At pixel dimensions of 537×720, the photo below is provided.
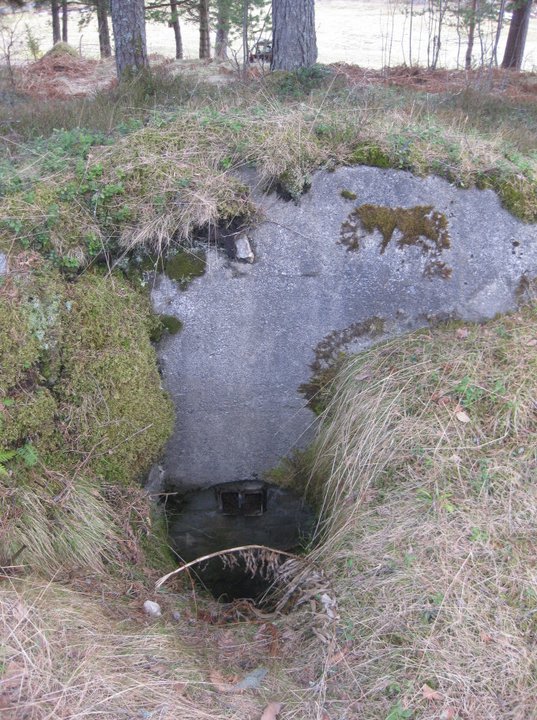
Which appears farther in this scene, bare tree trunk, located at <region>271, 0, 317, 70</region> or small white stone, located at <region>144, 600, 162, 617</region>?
bare tree trunk, located at <region>271, 0, 317, 70</region>

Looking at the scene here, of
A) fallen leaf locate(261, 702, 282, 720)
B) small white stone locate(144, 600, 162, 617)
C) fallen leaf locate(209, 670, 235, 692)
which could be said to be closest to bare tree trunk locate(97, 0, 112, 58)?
small white stone locate(144, 600, 162, 617)

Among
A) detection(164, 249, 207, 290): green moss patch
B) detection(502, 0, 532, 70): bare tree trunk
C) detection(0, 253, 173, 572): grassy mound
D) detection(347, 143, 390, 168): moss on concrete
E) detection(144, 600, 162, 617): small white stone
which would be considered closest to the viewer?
detection(144, 600, 162, 617): small white stone

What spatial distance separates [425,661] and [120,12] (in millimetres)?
6988

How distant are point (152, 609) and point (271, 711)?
829mm

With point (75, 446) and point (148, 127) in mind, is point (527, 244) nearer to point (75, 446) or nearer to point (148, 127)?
point (148, 127)

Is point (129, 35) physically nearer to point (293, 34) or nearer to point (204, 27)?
point (293, 34)

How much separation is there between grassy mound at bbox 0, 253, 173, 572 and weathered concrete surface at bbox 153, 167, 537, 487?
0.37 metres

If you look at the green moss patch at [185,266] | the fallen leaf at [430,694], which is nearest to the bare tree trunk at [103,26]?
the green moss patch at [185,266]

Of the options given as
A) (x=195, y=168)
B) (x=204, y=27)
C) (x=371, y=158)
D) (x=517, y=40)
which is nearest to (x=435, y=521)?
(x=371, y=158)

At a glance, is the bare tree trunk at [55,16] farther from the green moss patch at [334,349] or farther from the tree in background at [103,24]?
the green moss patch at [334,349]

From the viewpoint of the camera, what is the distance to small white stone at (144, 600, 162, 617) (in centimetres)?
310

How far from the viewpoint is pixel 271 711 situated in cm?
257

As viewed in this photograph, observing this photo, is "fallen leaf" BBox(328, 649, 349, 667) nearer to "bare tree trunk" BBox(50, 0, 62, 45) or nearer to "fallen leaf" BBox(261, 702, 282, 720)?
"fallen leaf" BBox(261, 702, 282, 720)

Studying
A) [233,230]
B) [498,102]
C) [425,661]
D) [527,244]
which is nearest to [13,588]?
[425,661]
